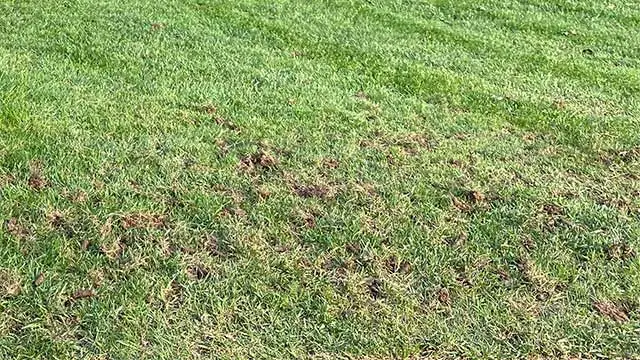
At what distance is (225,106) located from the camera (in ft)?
15.4

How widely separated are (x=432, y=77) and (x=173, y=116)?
208 centimetres

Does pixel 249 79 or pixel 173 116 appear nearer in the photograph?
pixel 173 116

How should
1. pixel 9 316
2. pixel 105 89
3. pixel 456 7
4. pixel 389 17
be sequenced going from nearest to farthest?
pixel 9 316 < pixel 105 89 < pixel 389 17 < pixel 456 7

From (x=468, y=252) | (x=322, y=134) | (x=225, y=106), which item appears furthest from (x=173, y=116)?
(x=468, y=252)

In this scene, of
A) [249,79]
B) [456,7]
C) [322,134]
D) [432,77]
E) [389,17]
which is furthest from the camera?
[456,7]

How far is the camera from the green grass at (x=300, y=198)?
2893 mm

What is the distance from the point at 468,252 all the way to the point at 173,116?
1.89 meters

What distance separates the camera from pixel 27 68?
4902 millimetres

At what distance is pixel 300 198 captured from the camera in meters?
3.68

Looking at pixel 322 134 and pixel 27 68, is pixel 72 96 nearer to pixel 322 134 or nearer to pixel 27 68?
pixel 27 68

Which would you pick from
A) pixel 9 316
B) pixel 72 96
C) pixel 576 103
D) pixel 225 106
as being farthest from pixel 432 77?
pixel 9 316

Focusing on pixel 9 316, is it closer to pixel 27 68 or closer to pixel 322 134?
pixel 322 134

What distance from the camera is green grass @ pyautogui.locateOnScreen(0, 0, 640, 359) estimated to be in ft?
9.49

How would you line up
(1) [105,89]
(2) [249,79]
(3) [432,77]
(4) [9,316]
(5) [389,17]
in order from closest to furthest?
(4) [9,316] < (1) [105,89] < (2) [249,79] < (3) [432,77] < (5) [389,17]
